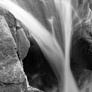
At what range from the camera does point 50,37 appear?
5297 mm

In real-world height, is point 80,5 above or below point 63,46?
above

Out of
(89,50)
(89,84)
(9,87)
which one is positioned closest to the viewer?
(9,87)

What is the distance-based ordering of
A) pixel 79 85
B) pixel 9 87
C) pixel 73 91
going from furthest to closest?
pixel 79 85, pixel 73 91, pixel 9 87

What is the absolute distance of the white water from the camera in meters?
4.80

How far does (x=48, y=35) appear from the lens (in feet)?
17.3

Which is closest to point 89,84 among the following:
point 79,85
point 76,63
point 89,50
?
point 79,85

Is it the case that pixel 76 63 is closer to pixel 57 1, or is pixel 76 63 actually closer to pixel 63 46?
pixel 63 46

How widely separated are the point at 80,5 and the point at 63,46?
1872 mm

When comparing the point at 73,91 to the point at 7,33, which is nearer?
the point at 7,33

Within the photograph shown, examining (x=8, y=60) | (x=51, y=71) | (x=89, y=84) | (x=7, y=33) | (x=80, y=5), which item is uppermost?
(x=80, y=5)

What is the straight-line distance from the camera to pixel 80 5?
21.6 feet

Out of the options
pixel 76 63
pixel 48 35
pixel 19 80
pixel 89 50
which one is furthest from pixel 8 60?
pixel 76 63

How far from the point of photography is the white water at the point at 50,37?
480 centimetres

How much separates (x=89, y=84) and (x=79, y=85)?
2.00 feet
